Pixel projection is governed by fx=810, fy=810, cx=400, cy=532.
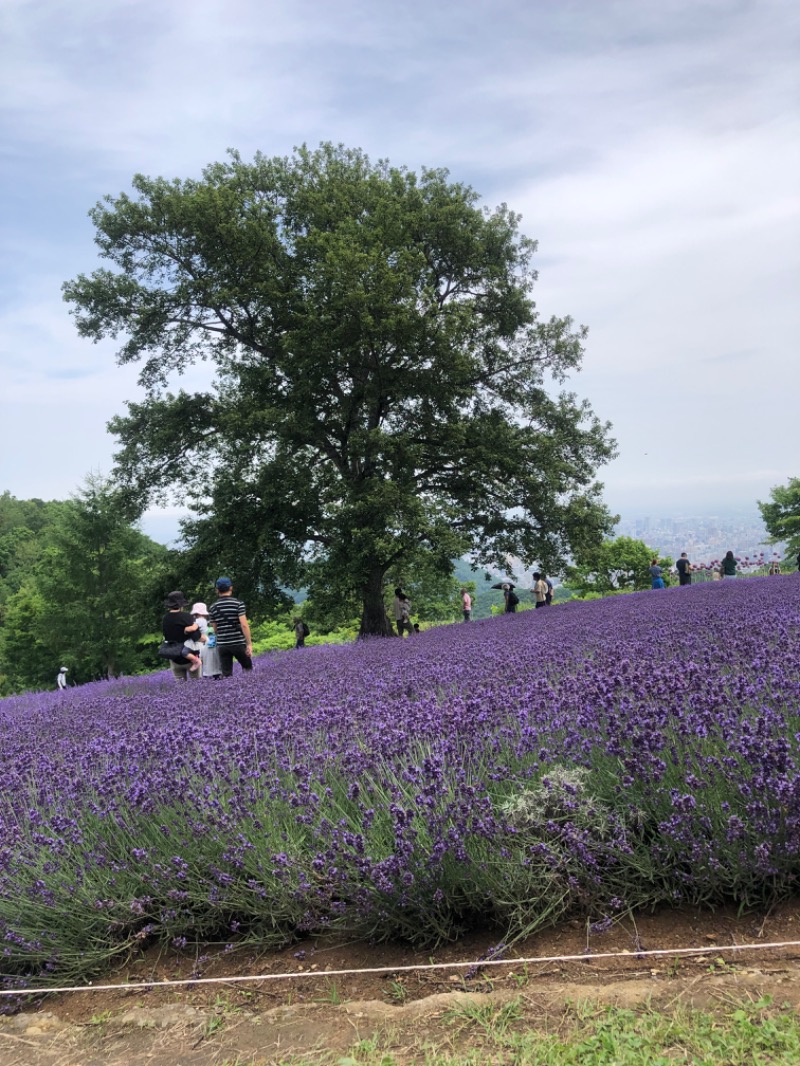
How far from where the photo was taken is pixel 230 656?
30.1 feet

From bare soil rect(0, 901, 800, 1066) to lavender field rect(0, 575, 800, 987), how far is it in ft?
0.32

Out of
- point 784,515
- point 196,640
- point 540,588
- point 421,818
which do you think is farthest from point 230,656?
point 784,515

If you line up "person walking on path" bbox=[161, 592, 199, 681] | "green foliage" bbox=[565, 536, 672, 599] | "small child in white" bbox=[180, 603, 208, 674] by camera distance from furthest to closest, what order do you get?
1. "green foliage" bbox=[565, 536, 672, 599]
2. "small child in white" bbox=[180, 603, 208, 674]
3. "person walking on path" bbox=[161, 592, 199, 681]

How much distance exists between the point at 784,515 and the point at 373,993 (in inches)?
1754

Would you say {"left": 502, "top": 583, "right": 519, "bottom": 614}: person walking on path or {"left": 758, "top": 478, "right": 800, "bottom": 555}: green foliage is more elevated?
{"left": 758, "top": 478, "right": 800, "bottom": 555}: green foliage

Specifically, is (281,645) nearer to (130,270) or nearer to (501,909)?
(130,270)

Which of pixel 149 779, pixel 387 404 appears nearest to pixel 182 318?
pixel 387 404

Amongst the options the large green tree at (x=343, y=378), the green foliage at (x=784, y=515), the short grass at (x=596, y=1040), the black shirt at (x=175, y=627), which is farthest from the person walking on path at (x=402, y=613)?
the green foliage at (x=784, y=515)

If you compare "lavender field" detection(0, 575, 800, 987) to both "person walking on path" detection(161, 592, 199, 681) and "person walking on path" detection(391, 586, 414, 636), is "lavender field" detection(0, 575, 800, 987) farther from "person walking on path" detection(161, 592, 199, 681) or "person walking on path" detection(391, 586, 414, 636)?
"person walking on path" detection(391, 586, 414, 636)

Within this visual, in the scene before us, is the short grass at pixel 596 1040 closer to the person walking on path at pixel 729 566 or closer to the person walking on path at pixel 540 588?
the person walking on path at pixel 540 588

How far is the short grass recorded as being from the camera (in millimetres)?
1945

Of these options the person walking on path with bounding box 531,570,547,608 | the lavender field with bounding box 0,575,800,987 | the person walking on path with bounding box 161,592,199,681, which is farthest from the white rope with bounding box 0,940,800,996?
the person walking on path with bounding box 531,570,547,608

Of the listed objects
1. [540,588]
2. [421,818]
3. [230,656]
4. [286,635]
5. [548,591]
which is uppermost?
[540,588]

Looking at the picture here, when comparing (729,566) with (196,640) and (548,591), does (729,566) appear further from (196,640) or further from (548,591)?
(196,640)
